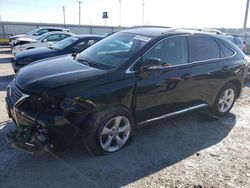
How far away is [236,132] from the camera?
471cm

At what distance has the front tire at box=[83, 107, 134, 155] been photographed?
3361 mm

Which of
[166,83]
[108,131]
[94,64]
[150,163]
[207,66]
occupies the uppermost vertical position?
[94,64]

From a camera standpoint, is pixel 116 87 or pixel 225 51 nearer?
pixel 116 87

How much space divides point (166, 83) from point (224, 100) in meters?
2.01

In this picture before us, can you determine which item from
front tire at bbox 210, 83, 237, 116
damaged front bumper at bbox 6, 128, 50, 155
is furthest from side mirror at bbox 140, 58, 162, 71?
front tire at bbox 210, 83, 237, 116

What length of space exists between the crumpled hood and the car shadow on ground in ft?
2.66

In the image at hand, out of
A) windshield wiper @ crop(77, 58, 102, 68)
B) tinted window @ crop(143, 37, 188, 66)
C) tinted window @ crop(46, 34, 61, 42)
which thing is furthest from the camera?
tinted window @ crop(46, 34, 61, 42)

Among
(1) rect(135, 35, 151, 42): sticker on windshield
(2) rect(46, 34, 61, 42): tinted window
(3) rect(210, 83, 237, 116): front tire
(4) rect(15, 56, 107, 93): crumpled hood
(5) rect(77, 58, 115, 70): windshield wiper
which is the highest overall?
(1) rect(135, 35, 151, 42): sticker on windshield

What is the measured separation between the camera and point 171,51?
423 cm

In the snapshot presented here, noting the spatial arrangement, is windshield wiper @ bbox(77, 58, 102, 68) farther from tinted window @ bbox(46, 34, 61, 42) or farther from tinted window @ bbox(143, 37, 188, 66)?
tinted window @ bbox(46, 34, 61, 42)

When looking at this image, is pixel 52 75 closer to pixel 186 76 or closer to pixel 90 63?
pixel 90 63

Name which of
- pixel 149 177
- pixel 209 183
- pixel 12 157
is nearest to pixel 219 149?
pixel 209 183

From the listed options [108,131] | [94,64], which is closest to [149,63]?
[94,64]

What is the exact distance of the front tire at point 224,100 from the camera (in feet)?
17.0
